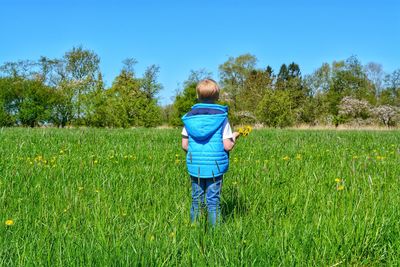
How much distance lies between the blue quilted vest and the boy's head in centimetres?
17

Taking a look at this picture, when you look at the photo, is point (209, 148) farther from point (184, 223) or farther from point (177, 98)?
point (177, 98)

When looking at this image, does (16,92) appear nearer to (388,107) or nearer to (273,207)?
(273,207)

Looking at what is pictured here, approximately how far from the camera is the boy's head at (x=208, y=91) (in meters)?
3.61

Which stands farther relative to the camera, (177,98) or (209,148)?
(177,98)

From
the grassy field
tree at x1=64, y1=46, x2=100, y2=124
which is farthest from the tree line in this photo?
the grassy field

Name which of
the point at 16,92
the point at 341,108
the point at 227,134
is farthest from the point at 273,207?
the point at 341,108

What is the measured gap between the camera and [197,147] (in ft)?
11.4

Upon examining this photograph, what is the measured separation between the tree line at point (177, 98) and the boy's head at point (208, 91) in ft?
104

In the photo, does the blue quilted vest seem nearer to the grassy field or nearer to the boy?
the boy

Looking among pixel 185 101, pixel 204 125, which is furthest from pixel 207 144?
pixel 185 101

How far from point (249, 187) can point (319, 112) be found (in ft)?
183

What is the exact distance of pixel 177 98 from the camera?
37.0 meters

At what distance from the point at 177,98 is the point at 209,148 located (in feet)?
111

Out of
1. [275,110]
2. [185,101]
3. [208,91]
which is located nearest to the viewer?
[208,91]
